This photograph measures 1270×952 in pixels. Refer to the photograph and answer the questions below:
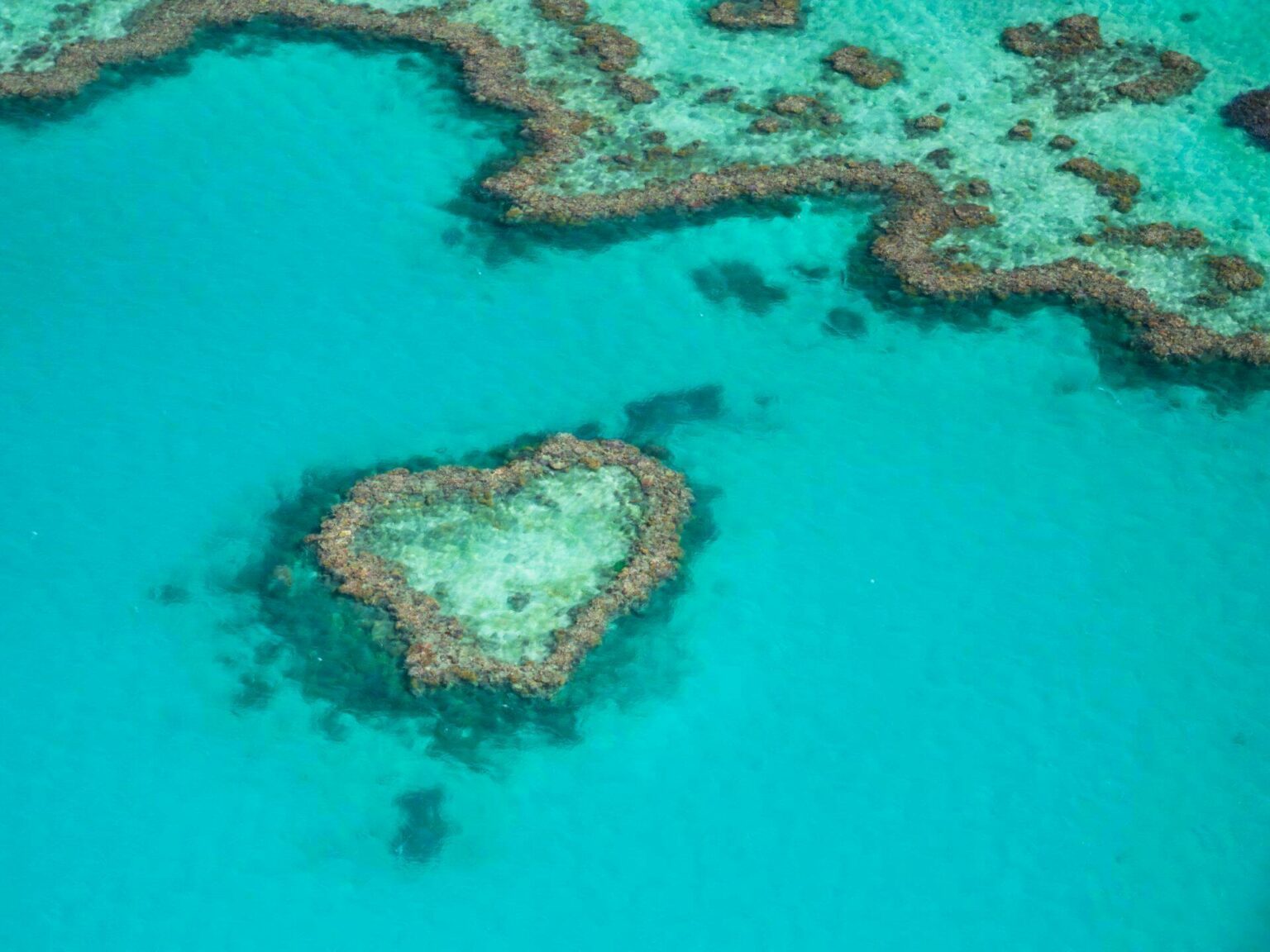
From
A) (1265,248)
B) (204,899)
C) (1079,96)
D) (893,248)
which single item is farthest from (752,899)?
(1079,96)

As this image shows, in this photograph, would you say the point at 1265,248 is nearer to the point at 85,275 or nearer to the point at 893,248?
the point at 893,248

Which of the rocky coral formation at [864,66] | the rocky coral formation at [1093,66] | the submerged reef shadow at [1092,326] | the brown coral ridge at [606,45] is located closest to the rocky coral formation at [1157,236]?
the submerged reef shadow at [1092,326]

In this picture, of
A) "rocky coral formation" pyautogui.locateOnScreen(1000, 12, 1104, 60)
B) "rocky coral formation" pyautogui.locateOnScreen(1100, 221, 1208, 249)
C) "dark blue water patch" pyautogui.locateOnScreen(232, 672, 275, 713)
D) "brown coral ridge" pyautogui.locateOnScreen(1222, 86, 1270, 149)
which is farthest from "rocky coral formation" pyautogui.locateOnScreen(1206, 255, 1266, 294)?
"dark blue water patch" pyautogui.locateOnScreen(232, 672, 275, 713)

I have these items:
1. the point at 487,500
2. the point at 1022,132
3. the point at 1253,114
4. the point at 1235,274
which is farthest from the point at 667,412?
the point at 1253,114

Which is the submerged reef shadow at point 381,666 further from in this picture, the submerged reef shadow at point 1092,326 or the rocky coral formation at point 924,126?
the rocky coral formation at point 924,126

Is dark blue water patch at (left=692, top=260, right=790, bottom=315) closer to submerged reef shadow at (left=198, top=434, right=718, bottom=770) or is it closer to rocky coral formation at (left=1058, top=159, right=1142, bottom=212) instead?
submerged reef shadow at (left=198, top=434, right=718, bottom=770)

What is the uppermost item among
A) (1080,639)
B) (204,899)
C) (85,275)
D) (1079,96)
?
(1079,96)

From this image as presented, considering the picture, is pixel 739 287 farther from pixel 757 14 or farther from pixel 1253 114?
pixel 1253 114
